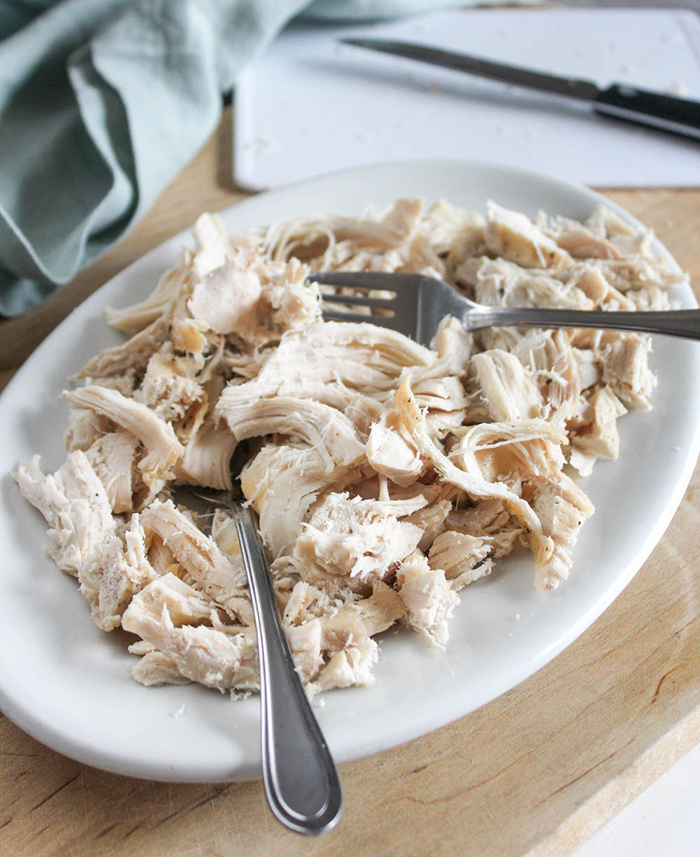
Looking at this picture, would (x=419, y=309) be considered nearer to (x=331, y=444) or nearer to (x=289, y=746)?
(x=331, y=444)

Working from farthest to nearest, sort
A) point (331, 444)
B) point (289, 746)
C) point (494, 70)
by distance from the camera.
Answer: point (494, 70) → point (331, 444) → point (289, 746)

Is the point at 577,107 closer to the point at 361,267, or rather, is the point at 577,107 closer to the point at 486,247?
the point at 486,247

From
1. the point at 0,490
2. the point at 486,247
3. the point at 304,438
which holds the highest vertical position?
the point at 486,247

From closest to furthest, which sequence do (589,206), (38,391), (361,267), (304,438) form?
(304,438) → (38,391) → (361,267) → (589,206)

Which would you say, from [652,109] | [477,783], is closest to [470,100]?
[652,109]

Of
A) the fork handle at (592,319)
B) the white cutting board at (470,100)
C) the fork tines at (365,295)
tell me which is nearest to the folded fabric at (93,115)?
the white cutting board at (470,100)

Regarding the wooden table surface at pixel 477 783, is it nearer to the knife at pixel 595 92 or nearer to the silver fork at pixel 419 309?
the silver fork at pixel 419 309

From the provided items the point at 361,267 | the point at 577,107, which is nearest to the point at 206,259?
the point at 361,267
